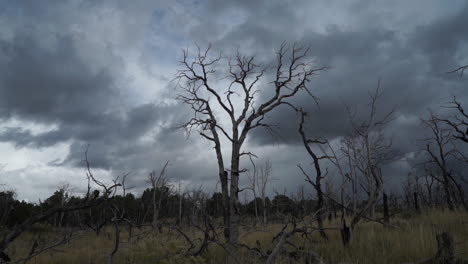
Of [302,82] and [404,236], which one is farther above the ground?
[302,82]

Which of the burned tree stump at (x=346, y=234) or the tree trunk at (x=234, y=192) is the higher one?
the tree trunk at (x=234, y=192)

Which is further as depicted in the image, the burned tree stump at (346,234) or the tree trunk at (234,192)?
the tree trunk at (234,192)

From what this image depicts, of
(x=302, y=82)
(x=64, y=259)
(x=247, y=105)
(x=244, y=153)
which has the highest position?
(x=302, y=82)

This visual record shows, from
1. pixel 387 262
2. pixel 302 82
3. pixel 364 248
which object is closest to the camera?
pixel 387 262

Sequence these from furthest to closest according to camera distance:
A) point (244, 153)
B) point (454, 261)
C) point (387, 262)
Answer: point (244, 153) < point (387, 262) < point (454, 261)

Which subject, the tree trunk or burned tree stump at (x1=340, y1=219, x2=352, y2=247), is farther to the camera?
the tree trunk

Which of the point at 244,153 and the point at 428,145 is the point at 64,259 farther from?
the point at 428,145

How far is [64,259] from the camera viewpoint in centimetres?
1073

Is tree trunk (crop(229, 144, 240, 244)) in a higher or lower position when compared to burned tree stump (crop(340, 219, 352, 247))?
higher

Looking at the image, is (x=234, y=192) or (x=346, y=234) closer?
(x=346, y=234)

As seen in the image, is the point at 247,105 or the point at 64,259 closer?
the point at 64,259

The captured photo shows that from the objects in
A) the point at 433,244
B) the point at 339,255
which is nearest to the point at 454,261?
the point at 433,244

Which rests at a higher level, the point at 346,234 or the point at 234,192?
the point at 234,192

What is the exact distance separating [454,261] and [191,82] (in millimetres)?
12310
